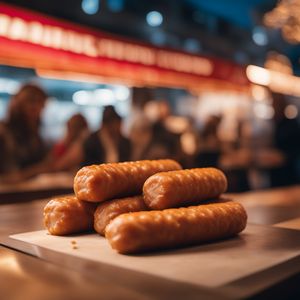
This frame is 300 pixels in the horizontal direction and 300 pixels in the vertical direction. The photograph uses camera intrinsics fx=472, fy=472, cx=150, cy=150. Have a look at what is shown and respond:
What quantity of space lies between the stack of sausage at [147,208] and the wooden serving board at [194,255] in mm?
31

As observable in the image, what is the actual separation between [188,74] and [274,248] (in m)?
4.74

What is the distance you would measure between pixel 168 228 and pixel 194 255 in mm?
81

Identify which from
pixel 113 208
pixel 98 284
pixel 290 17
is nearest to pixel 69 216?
pixel 113 208

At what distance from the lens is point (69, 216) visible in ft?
4.08

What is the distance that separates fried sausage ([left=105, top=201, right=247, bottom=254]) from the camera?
101 cm

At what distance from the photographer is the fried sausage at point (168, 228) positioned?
1.01m

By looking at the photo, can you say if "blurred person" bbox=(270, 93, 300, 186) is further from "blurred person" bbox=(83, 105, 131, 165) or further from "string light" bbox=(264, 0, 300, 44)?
"string light" bbox=(264, 0, 300, 44)

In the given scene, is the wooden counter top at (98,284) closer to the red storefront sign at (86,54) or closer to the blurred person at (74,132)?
the red storefront sign at (86,54)

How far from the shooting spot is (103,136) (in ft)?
15.4

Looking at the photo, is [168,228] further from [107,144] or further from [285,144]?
[285,144]

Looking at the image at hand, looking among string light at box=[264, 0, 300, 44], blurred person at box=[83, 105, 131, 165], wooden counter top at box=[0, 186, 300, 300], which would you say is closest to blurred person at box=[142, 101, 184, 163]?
blurred person at box=[83, 105, 131, 165]

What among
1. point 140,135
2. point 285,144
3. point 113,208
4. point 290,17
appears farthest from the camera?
point 140,135

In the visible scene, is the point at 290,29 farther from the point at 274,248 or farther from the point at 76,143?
the point at 76,143

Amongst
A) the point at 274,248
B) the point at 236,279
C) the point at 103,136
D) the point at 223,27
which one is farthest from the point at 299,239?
the point at 223,27
